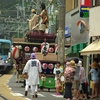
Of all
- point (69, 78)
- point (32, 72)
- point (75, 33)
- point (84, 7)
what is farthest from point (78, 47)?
point (69, 78)

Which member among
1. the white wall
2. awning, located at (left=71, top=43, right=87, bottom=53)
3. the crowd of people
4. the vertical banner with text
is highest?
the vertical banner with text

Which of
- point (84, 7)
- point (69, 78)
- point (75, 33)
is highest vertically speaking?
point (84, 7)

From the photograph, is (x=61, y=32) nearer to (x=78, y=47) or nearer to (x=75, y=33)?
(x=78, y=47)

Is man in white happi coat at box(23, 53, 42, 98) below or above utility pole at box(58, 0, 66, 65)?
below

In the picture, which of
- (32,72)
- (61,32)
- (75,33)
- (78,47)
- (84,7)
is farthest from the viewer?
(75,33)

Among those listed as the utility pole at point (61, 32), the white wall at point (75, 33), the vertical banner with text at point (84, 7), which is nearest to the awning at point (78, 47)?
the white wall at point (75, 33)

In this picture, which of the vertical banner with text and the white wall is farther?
the white wall

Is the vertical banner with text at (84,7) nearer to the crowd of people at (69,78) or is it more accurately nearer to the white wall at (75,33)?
the white wall at (75,33)

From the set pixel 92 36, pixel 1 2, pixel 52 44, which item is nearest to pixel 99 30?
pixel 92 36

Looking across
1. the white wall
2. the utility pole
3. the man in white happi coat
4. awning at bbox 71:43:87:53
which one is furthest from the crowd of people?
the white wall

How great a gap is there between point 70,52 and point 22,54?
3295mm

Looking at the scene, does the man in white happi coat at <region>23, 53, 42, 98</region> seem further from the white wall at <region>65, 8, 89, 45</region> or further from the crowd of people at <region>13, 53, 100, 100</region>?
the white wall at <region>65, 8, 89, 45</region>

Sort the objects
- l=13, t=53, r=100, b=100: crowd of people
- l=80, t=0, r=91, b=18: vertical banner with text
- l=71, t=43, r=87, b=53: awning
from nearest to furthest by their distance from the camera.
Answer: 1. l=13, t=53, r=100, b=100: crowd of people
2. l=80, t=0, r=91, b=18: vertical banner with text
3. l=71, t=43, r=87, b=53: awning

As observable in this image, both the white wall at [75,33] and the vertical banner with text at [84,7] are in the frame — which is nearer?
the vertical banner with text at [84,7]
